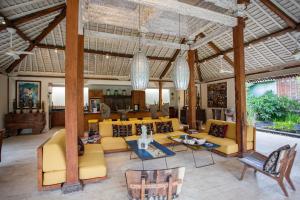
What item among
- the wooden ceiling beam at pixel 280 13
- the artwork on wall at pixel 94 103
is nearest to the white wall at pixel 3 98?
the artwork on wall at pixel 94 103

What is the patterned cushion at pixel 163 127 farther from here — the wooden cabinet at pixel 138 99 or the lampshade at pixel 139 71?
the wooden cabinet at pixel 138 99

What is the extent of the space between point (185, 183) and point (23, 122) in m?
8.12

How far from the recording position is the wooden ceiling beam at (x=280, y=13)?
506 cm

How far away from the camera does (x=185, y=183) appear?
10.2 feet

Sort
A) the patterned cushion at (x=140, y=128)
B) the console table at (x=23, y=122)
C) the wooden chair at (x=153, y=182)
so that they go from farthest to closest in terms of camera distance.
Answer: the console table at (x=23, y=122) < the patterned cushion at (x=140, y=128) < the wooden chair at (x=153, y=182)

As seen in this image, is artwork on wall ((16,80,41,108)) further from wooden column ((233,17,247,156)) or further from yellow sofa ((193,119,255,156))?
wooden column ((233,17,247,156))

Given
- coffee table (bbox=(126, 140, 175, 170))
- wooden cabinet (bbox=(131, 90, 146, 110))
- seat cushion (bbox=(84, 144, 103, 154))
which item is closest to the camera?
coffee table (bbox=(126, 140, 175, 170))

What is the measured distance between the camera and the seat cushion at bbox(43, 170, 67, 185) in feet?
9.32

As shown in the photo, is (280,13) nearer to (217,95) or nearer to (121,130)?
(121,130)

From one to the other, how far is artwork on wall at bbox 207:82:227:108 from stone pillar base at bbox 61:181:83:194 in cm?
969

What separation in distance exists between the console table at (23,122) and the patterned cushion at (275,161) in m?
9.01

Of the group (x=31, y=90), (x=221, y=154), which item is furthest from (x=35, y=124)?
(x=221, y=154)

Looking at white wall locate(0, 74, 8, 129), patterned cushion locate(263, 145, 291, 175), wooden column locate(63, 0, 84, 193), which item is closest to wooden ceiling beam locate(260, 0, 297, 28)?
patterned cushion locate(263, 145, 291, 175)

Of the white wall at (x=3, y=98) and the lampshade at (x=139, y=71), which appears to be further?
the white wall at (x=3, y=98)
